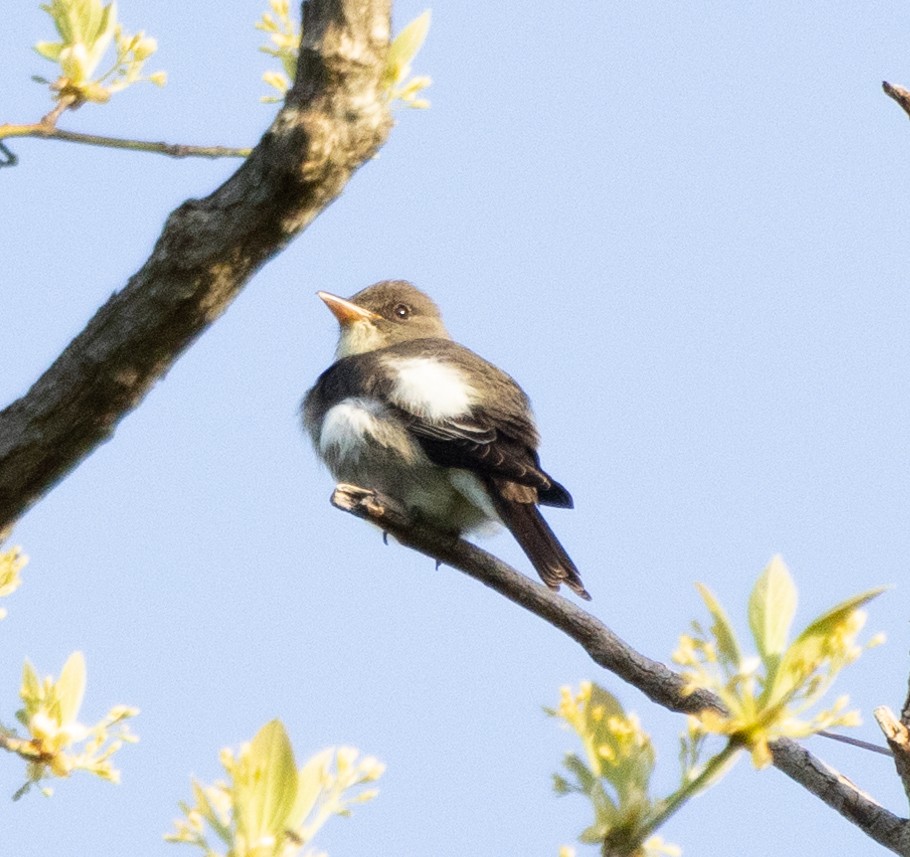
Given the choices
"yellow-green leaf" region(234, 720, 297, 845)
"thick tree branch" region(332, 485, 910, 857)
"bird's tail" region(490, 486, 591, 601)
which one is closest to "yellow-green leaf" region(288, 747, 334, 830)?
"yellow-green leaf" region(234, 720, 297, 845)

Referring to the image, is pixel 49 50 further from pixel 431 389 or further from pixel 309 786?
pixel 431 389

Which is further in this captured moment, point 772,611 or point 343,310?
point 343,310

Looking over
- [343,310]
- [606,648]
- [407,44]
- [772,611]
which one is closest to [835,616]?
[772,611]

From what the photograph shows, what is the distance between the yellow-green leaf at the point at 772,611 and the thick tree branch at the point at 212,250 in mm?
1440

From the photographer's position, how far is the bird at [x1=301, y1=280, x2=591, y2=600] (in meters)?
5.02

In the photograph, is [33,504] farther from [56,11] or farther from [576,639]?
[576,639]

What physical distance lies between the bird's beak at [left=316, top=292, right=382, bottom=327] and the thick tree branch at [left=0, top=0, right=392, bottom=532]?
4.01 meters

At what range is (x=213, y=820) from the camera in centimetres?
149

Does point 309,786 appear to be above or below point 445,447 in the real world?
below

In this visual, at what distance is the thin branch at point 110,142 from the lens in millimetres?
2355

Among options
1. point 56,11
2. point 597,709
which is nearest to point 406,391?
point 56,11

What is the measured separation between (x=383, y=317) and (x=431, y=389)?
1.88 m

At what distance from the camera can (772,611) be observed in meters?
1.51

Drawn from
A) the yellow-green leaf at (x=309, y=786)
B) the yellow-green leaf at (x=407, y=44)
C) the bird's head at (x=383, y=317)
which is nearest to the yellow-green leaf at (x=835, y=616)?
the yellow-green leaf at (x=309, y=786)
